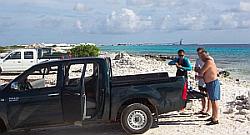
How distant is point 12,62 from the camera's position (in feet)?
84.2

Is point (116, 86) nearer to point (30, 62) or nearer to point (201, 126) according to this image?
point (201, 126)

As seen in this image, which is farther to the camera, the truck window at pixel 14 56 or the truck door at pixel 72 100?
the truck window at pixel 14 56

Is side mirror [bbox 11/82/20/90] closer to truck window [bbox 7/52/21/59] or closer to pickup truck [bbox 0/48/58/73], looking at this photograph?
pickup truck [bbox 0/48/58/73]

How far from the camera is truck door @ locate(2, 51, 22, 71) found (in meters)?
25.5

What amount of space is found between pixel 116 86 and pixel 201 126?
2268mm

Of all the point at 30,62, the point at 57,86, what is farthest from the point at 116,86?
the point at 30,62

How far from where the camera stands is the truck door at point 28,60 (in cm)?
2536

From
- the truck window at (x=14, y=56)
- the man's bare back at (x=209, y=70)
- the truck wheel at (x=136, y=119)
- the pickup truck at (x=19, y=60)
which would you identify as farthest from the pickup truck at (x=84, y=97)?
the truck window at (x=14, y=56)

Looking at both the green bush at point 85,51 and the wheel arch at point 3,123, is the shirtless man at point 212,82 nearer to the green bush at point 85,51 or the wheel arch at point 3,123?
the wheel arch at point 3,123

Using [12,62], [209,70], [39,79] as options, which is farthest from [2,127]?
[12,62]

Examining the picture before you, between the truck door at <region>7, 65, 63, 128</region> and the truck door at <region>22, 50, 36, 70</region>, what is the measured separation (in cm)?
1736

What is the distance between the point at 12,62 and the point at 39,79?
17.5m

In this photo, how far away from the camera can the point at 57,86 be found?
833 centimetres

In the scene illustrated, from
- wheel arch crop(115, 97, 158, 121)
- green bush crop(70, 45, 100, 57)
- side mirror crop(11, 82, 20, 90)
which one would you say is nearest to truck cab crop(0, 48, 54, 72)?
green bush crop(70, 45, 100, 57)
